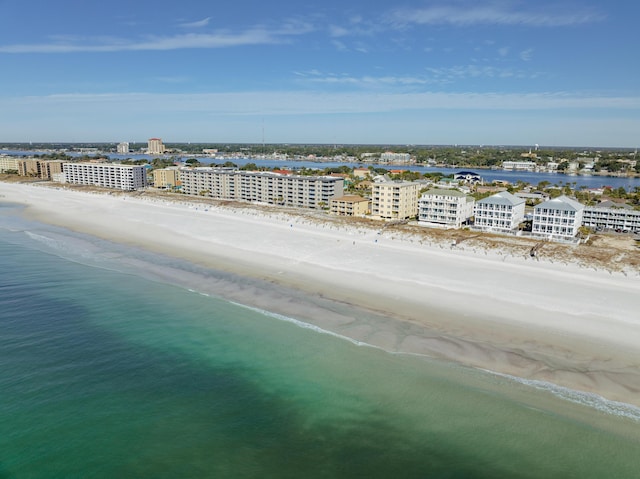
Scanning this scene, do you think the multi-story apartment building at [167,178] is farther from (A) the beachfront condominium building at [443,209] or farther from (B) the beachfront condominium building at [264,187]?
(A) the beachfront condominium building at [443,209]

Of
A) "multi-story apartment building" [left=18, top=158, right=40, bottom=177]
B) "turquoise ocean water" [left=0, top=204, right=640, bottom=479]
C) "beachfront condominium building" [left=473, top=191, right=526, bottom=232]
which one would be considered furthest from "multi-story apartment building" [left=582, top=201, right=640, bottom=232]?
"multi-story apartment building" [left=18, top=158, right=40, bottom=177]

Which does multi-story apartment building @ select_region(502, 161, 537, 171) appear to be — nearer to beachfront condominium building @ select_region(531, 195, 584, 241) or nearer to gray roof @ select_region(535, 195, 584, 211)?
gray roof @ select_region(535, 195, 584, 211)

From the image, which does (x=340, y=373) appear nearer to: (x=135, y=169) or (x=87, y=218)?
(x=87, y=218)

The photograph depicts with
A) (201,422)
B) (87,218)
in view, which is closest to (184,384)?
(201,422)

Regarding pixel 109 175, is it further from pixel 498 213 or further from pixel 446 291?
pixel 446 291

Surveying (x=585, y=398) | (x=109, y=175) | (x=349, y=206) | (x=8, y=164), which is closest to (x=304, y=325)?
(x=585, y=398)

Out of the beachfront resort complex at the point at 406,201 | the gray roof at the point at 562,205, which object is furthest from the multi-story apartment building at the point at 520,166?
the gray roof at the point at 562,205
